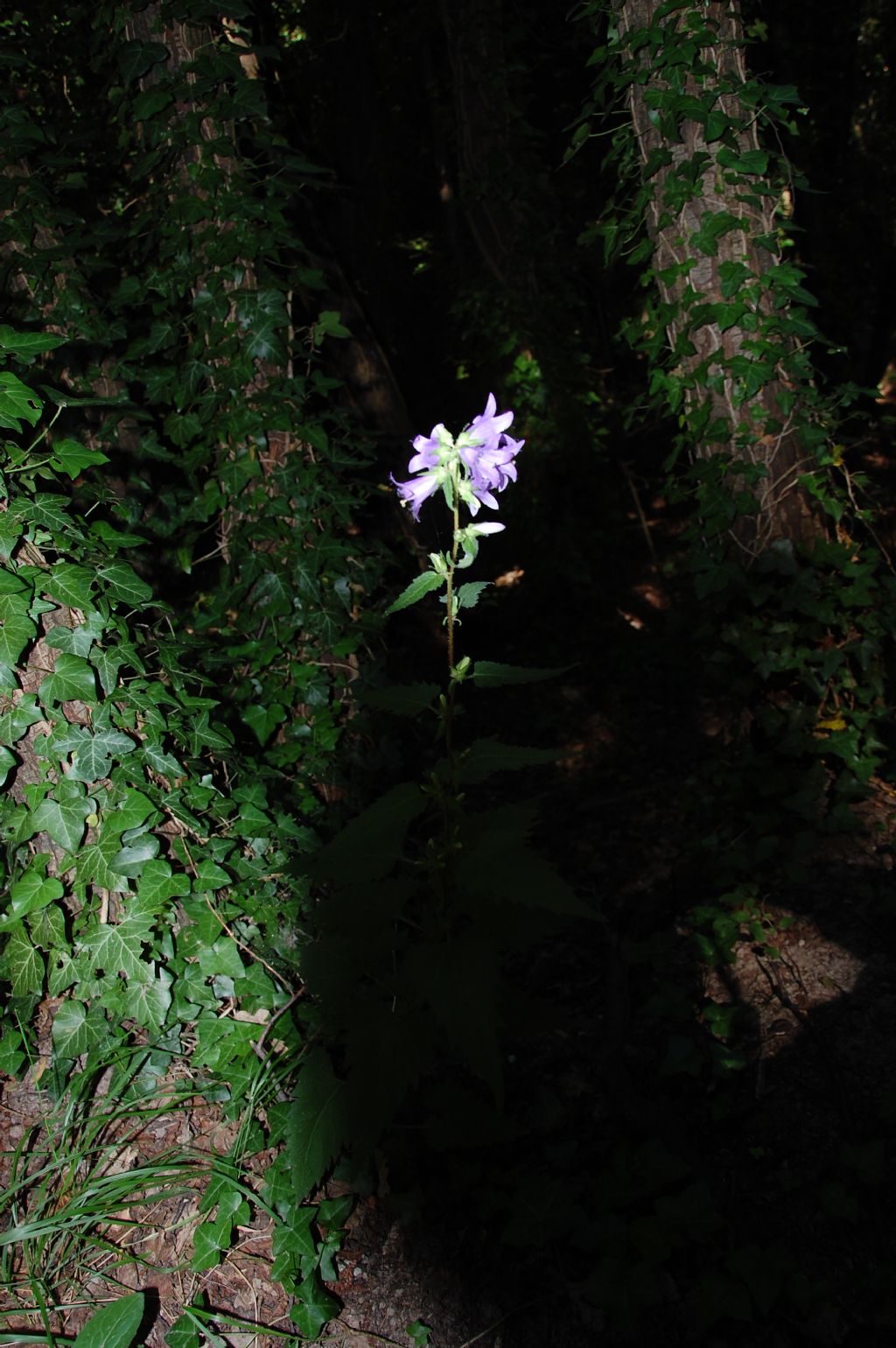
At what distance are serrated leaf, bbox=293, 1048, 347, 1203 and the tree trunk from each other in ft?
7.81

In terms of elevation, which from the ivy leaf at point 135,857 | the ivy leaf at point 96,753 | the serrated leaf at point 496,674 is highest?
the serrated leaf at point 496,674

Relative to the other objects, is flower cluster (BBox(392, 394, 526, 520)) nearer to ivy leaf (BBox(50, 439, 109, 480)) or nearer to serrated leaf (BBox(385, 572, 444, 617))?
serrated leaf (BBox(385, 572, 444, 617))

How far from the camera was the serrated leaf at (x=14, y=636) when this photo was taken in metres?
1.89

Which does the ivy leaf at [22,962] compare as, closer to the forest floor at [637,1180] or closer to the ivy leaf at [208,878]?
the forest floor at [637,1180]

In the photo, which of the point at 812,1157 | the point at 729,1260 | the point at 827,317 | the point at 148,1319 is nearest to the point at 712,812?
the point at 812,1157

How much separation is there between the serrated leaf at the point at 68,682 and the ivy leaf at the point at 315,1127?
99 cm

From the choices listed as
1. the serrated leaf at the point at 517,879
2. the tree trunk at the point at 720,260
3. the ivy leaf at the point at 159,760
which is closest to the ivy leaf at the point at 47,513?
the ivy leaf at the point at 159,760

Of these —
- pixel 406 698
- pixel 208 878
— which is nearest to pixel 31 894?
pixel 208 878

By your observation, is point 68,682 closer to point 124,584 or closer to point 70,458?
point 124,584

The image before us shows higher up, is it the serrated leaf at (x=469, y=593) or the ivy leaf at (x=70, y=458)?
the ivy leaf at (x=70, y=458)

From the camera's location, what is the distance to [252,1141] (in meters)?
2.04

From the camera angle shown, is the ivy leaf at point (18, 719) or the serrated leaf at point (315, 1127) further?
the ivy leaf at point (18, 719)

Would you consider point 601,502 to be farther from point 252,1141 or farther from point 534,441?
point 252,1141

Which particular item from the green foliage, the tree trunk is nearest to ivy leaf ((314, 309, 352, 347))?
the green foliage
